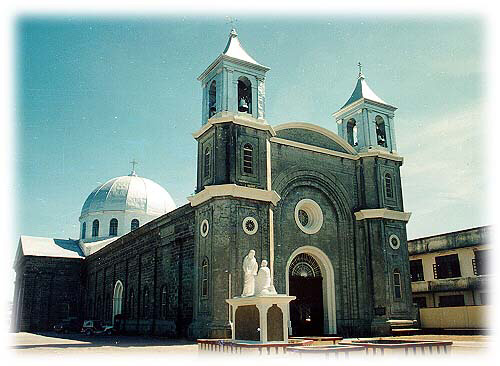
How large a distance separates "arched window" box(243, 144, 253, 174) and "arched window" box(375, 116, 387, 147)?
9.95 m

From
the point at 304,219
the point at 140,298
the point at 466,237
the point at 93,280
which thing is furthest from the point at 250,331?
the point at 93,280

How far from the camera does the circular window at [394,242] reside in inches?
1106

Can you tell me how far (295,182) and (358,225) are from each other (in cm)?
468

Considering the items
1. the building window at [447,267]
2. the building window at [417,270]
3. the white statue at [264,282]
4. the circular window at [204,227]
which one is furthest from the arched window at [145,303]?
the building window at [447,267]

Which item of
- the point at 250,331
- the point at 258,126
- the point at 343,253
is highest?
the point at 258,126

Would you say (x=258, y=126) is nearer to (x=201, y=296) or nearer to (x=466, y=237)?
(x=201, y=296)

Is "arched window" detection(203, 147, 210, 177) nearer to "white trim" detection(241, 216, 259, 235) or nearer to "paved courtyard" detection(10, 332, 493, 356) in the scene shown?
"white trim" detection(241, 216, 259, 235)

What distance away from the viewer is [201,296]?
2278 centimetres

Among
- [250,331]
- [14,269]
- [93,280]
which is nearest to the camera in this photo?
[250,331]

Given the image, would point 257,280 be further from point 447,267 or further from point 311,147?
point 447,267

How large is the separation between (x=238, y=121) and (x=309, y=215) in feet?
22.2

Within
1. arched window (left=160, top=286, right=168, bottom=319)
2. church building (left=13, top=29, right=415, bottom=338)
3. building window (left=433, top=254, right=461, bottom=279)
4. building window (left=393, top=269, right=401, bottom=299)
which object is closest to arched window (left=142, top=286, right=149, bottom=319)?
church building (left=13, top=29, right=415, bottom=338)

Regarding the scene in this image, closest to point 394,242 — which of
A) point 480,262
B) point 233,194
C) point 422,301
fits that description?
point 480,262

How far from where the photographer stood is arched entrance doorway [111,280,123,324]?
37031 millimetres
